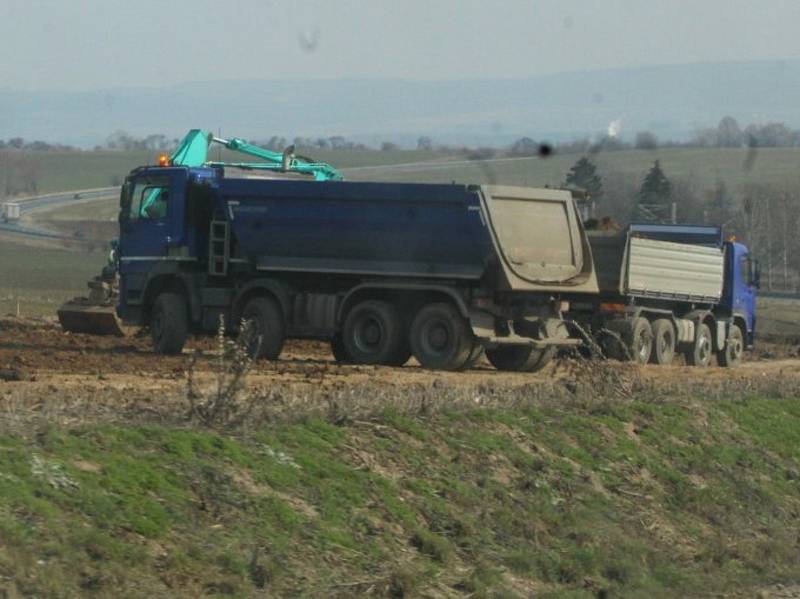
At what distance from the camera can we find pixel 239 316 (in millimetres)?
24422

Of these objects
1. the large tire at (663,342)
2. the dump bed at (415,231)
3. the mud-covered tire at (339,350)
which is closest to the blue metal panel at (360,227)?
the dump bed at (415,231)

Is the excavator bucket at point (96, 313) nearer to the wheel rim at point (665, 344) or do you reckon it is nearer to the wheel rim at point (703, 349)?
the wheel rim at point (665, 344)

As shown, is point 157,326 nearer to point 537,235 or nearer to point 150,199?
point 150,199

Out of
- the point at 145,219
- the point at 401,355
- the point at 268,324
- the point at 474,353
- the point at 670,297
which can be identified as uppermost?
the point at 145,219

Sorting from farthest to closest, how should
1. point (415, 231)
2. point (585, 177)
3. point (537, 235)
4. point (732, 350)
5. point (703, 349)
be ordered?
point (585, 177) → point (732, 350) → point (703, 349) → point (537, 235) → point (415, 231)

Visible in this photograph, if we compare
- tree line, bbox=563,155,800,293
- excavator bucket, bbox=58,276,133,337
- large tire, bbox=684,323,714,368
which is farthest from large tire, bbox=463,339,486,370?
tree line, bbox=563,155,800,293

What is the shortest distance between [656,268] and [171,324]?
30.7 ft

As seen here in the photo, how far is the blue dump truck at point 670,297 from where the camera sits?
91.7 feet

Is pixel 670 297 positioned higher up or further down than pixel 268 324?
higher up

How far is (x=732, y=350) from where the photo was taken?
33312 millimetres

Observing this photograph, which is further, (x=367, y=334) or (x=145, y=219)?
(x=145, y=219)

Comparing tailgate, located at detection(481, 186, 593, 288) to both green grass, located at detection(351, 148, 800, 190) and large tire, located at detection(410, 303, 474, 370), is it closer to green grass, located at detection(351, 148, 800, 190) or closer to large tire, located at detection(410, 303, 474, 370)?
large tire, located at detection(410, 303, 474, 370)

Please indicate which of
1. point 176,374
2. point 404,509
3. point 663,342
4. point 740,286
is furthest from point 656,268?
point 404,509

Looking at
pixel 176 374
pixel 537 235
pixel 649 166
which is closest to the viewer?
pixel 176 374
